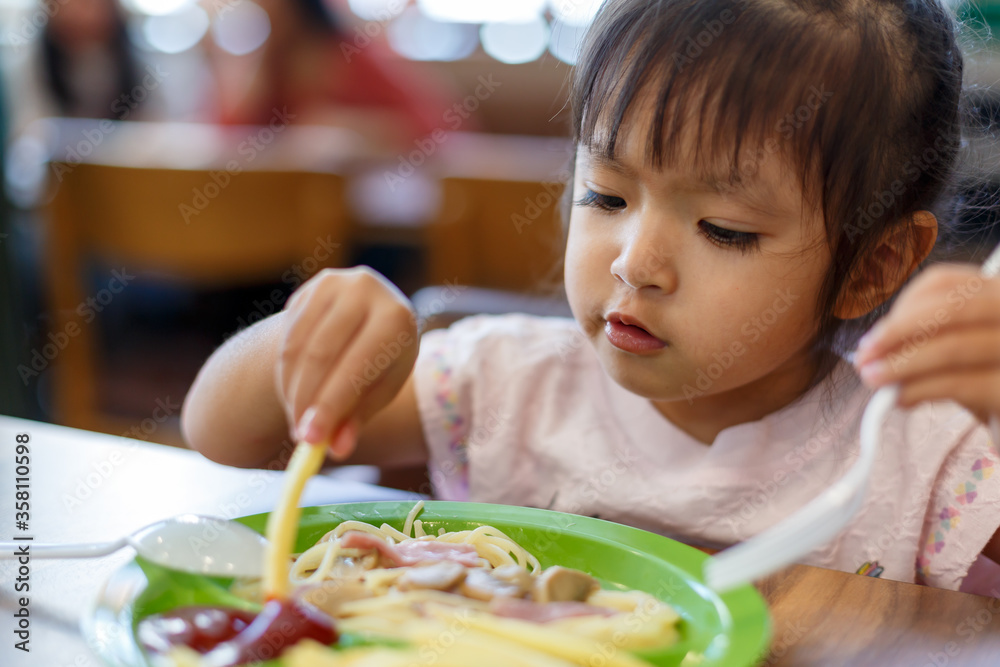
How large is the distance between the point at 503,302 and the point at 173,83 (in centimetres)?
484

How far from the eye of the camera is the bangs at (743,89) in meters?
0.85

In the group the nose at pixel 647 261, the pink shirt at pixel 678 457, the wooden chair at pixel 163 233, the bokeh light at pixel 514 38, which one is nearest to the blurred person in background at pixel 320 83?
the wooden chair at pixel 163 233

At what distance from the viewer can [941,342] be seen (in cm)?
63

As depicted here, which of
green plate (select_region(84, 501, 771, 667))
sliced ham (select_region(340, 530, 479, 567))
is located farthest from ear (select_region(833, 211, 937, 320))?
sliced ham (select_region(340, 530, 479, 567))

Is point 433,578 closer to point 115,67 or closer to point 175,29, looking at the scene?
point 115,67

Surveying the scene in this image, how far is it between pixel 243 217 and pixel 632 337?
83.6 inches

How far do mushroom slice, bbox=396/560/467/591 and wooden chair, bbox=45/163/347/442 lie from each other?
6.80ft

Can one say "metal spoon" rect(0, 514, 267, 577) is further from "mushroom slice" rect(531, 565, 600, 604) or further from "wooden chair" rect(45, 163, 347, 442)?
"wooden chair" rect(45, 163, 347, 442)

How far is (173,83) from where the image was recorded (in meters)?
5.94

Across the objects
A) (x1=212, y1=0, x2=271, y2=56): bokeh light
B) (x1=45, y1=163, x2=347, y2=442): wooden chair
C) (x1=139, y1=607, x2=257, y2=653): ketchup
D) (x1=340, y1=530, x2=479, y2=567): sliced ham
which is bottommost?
(x1=45, y1=163, x2=347, y2=442): wooden chair

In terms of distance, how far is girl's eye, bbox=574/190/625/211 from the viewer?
0.91 meters

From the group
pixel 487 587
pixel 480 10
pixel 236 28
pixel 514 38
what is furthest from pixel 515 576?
pixel 236 28

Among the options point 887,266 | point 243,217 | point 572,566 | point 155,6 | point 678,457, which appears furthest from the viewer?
point 155,6

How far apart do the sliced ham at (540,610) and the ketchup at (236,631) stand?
0.11 meters
